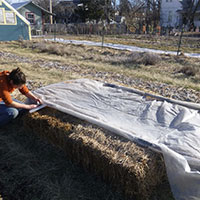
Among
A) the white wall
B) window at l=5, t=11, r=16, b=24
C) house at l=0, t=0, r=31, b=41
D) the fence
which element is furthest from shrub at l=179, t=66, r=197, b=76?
the white wall

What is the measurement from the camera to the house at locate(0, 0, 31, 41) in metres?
17.3

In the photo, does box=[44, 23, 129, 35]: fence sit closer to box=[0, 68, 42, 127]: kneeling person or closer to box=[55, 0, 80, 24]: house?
box=[55, 0, 80, 24]: house

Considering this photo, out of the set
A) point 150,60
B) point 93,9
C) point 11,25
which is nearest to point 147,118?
point 150,60

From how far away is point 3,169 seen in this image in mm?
2680

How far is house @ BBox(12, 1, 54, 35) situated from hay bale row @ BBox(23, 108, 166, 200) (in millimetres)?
24995

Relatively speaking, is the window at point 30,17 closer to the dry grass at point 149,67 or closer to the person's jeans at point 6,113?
the dry grass at point 149,67

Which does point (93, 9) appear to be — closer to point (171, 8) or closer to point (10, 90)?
point (171, 8)

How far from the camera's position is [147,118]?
274 centimetres

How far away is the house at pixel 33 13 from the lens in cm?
2476

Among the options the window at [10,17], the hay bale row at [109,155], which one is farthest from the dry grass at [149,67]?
the window at [10,17]

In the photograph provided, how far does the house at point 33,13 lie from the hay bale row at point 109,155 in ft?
82.0

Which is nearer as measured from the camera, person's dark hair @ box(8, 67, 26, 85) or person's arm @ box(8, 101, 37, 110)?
person's dark hair @ box(8, 67, 26, 85)

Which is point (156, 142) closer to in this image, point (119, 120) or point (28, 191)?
point (119, 120)

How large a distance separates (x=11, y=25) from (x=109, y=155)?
1898 cm
